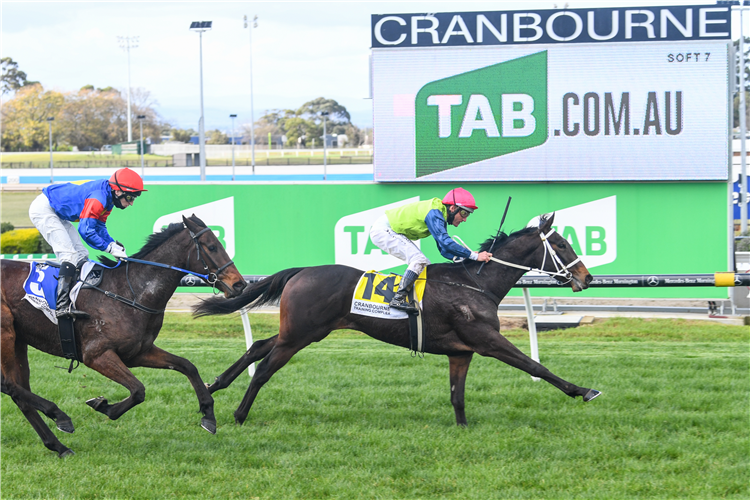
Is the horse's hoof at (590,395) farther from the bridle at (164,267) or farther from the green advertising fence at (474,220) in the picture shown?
the green advertising fence at (474,220)

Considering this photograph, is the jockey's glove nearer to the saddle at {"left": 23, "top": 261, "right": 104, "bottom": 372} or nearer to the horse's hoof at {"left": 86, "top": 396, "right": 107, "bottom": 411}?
the saddle at {"left": 23, "top": 261, "right": 104, "bottom": 372}

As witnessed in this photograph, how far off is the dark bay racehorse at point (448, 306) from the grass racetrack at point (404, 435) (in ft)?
1.37

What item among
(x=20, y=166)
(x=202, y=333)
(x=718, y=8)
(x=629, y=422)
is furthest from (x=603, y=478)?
(x=20, y=166)

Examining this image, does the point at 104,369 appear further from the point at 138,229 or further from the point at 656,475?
the point at 138,229

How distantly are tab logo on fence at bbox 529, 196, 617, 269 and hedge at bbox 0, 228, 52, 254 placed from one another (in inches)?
432

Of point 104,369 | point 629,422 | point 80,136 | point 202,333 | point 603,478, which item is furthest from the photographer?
point 80,136

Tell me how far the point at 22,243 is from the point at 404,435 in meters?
13.4

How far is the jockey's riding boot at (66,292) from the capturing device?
483 cm

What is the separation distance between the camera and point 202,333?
30.2 feet

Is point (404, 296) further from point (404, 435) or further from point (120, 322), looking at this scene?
point (120, 322)

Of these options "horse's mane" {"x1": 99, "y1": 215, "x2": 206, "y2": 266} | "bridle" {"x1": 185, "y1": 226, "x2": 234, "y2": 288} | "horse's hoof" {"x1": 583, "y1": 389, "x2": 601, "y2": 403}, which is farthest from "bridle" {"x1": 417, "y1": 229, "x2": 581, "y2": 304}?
"horse's mane" {"x1": 99, "y1": 215, "x2": 206, "y2": 266}

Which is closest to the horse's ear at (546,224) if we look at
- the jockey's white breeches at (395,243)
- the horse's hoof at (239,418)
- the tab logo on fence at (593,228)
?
the jockey's white breeches at (395,243)

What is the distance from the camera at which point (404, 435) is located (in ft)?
16.3

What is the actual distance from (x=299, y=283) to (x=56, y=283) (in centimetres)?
157
